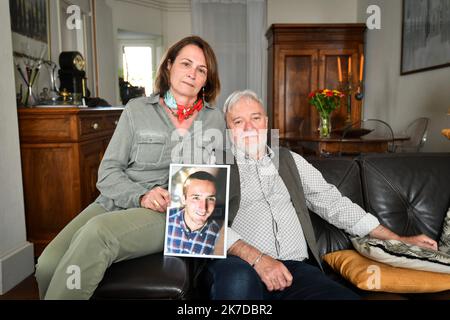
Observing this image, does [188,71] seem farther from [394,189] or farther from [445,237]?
[445,237]

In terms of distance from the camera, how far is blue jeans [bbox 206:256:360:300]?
1.23m

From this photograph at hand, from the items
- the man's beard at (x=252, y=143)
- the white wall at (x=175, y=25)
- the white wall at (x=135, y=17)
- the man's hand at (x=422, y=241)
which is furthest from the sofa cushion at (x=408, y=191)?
the white wall at (x=175, y=25)

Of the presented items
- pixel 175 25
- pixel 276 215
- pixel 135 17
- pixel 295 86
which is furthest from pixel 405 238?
pixel 175 25

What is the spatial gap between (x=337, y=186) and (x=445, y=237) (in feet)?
1.51

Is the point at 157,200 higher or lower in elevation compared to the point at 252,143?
lower

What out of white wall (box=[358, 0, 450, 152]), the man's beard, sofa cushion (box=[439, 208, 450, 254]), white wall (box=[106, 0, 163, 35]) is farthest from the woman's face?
white wall (box=[106, 0, 163, 35])

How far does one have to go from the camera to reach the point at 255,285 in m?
1.25

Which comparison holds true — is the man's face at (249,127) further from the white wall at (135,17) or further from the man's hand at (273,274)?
the white wall at (135,17)

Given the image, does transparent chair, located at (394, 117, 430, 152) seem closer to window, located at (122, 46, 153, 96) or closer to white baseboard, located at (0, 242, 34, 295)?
white baseboard, located at (0, 242, 34, 295)

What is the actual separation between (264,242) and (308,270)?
187 millimetres

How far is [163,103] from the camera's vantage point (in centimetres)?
172

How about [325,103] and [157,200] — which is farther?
[325,103]

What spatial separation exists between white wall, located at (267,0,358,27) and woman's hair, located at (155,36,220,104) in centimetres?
471

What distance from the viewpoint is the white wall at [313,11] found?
19.7 ft
